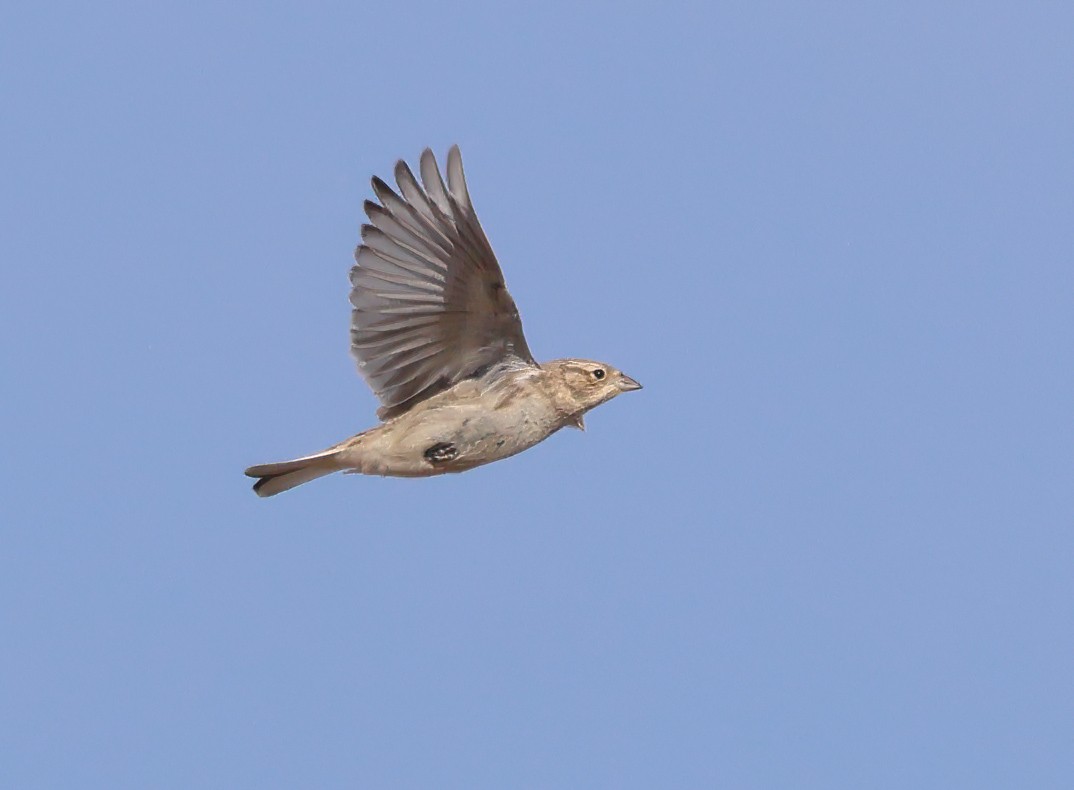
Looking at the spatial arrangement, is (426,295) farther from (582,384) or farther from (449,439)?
(582,384)

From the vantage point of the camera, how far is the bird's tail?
15.5 m

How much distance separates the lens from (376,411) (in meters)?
15.9

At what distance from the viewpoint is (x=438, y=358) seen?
1582 cm

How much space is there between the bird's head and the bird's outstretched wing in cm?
27

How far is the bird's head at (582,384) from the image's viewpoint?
1575cm

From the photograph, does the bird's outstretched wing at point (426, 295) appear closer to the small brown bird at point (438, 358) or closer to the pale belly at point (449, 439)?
the small brown bird at point (438, 358)

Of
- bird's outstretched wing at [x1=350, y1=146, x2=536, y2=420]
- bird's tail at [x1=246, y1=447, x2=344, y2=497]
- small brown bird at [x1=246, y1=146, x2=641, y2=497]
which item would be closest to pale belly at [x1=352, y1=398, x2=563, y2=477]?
small brown bird at [x1=246, y1=146, x2=641, y2=497]

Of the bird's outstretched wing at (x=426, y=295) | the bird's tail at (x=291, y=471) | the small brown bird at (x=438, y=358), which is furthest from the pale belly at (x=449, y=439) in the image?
the bird's outstretched wing at (x=426, y=295)

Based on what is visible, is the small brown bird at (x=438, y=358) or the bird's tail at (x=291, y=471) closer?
the small brown bird at (x=438, y=358)

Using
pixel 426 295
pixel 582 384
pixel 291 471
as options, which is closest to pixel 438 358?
pixel 426 295

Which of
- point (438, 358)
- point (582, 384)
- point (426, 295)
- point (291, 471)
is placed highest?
point (426, 295)

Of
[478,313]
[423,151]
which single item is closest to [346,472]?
[478,313]

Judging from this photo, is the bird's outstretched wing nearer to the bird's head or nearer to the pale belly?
the bird's head

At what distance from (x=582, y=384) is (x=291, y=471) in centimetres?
236
